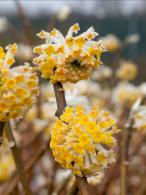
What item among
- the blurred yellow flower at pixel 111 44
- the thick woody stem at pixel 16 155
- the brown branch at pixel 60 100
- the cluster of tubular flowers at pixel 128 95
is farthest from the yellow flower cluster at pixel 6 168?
the blurred yellow flower at pixel 111 44

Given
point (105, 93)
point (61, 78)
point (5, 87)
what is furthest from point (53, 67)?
point (105, 93)

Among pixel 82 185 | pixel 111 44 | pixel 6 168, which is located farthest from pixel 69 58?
pixel 111 44

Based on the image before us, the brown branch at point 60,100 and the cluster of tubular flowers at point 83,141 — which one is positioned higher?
the brown branch at point 60,100

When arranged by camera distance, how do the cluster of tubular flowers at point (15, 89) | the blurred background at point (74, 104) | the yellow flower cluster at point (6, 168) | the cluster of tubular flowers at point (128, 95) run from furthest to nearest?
the cluster of tubular flowers at point (128, 95) < the yellow flower cluster at point (6, 168) < the blurred background at point (74, 104) < the cluster of tubular flowers at point (15, 89)

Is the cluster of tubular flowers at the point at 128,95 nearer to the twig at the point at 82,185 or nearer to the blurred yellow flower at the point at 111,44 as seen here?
the blurred yellow flower at the point at 111,44

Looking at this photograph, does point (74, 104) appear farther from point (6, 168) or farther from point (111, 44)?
point (111, 44)

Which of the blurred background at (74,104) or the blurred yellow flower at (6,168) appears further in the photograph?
the blurred yellow flower at (6,168)
